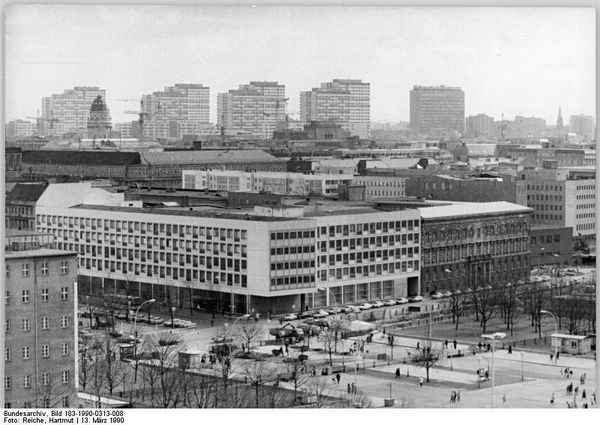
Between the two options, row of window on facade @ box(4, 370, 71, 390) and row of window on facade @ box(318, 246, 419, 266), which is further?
row of window on facade @ box(318, 246, 419, 266)

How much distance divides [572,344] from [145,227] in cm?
637

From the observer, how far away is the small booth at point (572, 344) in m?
17.3

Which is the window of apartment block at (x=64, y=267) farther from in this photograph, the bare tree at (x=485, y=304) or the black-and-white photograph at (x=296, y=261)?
the bare tree at (x=485, y=304)

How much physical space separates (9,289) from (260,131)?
45393 millimetres

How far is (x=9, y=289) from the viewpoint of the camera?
43.5 feet

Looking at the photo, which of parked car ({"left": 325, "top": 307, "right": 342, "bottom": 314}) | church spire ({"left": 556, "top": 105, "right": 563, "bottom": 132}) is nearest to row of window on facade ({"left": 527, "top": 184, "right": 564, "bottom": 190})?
church spire ({"left": 556, "top": 105, "right": 563, "bottom": 132})

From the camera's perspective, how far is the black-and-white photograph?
14.2 m

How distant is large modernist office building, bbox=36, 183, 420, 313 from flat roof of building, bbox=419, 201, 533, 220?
0.59m

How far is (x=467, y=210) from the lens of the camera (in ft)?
77.8

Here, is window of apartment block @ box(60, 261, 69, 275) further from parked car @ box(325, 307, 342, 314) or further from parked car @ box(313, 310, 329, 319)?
parked car @ box(325, 307, 342, 314)

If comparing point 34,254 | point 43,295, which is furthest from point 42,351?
point 34,254

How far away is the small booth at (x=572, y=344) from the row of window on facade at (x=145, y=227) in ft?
14.5

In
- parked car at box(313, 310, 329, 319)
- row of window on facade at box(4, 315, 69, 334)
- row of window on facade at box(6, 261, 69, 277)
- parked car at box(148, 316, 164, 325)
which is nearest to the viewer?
row of window on facade at box(4, 315, 69, 334)

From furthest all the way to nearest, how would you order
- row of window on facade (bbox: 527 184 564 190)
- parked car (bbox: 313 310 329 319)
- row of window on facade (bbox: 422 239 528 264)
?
row of window on facade (bbox: 527 184 564 190), row of window on facade (bbox: 422 239 528 264), parked car (bbox: 313 310 329 319)
